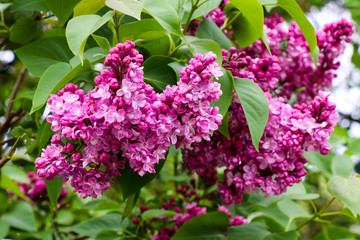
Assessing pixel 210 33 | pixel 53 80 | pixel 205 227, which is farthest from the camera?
pixel 205 227

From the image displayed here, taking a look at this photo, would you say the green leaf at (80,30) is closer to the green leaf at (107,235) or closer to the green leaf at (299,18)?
the green leaf at (299,18)

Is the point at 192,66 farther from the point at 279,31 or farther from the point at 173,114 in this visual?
the point at 279,31

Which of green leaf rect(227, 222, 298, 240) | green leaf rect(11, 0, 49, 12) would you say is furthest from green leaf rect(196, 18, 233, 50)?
green leaf rect(227, 222, 298, 240)

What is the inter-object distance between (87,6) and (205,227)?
0.68m

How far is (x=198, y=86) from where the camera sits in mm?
659

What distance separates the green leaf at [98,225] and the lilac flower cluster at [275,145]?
52 centimetres

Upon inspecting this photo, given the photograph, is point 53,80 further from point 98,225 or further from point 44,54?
point 98,225

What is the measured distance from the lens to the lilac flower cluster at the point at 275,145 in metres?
0.84

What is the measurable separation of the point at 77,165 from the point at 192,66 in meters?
0.26

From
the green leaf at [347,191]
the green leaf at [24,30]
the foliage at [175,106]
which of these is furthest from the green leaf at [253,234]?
the green leaf at [24,30]

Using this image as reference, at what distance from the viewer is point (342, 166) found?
1.50 metres

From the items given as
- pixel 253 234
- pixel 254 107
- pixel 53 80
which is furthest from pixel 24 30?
pixel 253 234

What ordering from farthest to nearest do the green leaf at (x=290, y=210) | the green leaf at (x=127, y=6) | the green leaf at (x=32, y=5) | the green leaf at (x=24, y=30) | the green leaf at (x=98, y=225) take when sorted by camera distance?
the green leaf at (x=290, y=210) < the green leaf at (x=98, y=225) < the green leaf at (x=24, y=30) < the green leaf at (x=32, y=5) < the green leaf at (x=127, y=6)

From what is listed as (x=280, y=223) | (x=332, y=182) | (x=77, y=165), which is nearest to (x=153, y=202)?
(x=280, y=223)
